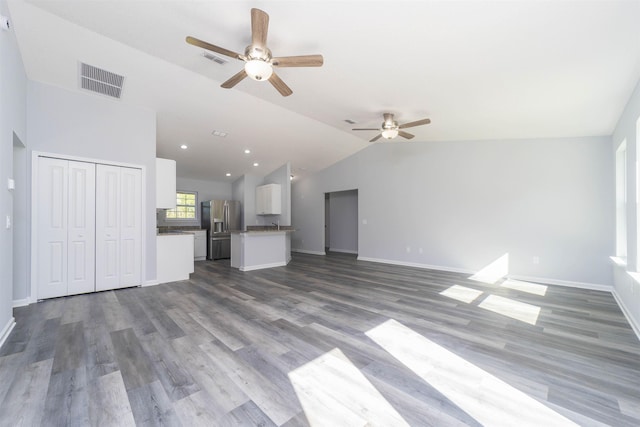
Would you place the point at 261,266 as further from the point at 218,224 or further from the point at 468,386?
the point at 468,386

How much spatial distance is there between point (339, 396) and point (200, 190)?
807cm

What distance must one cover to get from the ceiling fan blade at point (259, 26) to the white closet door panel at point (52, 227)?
3483 millimetres

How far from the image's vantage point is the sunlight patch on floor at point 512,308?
10.5 feet

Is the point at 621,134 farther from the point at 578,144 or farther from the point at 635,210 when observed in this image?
the point at 635,210

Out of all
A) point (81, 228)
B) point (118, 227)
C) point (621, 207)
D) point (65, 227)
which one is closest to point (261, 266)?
point (118, 227)

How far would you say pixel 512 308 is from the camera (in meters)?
3.51

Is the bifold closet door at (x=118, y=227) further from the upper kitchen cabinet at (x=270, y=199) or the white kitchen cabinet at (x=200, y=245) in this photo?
the upper kitchen cabinet at (x=270, y=199)

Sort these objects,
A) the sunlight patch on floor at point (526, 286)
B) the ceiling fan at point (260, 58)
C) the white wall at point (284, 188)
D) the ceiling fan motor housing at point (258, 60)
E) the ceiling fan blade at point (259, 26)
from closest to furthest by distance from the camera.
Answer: the ceiling fan blade at point (259, 26) < the ceiling fan at point (260, 58) < the ceiling fan motor housing at point (258, 60) < the sunlight patch on floor at point (526, 286) < the white wall at point (284, 188)

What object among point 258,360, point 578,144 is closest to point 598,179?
point 578,144

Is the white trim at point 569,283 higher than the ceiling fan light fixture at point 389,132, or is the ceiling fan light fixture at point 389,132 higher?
the ceiling fan light fixture at point 389,132

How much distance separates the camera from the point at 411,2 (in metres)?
2.19

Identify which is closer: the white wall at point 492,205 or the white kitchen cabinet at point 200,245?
the white wall at point 492,205

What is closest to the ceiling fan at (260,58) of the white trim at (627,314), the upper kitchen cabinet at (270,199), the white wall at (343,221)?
the white trim at (627,314)


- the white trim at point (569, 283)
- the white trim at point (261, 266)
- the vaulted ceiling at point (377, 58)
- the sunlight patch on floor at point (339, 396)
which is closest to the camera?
Answer: the sunlight patch on floor at point (339, 396)
